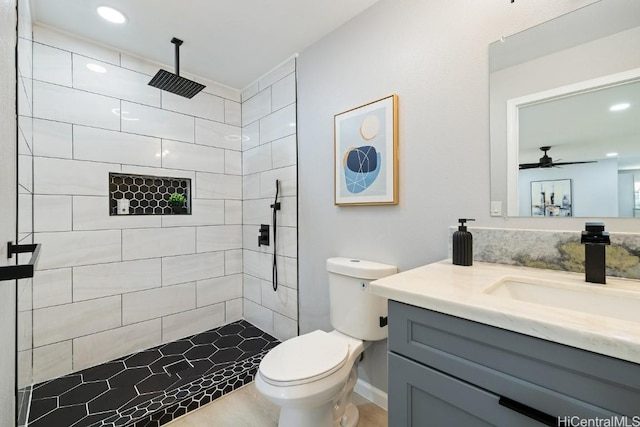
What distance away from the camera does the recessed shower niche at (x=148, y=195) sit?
2.14m

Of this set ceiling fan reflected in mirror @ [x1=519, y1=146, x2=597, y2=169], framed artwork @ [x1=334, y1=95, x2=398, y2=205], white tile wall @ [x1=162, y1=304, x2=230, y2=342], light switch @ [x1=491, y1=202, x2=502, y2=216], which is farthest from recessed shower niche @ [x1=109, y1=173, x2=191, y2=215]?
ceiling fan reflected in mirror @ [x1=519, y1=146, x2=597, y2=169]

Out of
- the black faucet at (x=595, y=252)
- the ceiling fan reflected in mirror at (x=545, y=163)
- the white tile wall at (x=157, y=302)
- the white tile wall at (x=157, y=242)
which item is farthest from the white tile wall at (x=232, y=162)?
the black faucet at (x=595, y=252)

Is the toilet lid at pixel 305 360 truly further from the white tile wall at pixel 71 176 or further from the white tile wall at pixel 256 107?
the white tile wall at pixel 256 107

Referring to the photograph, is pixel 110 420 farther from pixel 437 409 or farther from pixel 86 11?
pixel 86 11

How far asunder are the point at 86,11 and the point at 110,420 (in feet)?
7.66

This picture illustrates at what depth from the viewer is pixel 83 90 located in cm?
195

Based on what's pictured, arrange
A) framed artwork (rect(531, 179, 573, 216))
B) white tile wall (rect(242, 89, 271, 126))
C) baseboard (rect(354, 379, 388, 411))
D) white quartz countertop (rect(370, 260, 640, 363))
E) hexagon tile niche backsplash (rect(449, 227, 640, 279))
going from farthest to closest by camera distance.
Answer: white tile wall (rect(242, 89, 271, 126)), baseboard (rect(354, 379, 388, 411)), framed artwork (rect(531, 179, 573, 216)), hexagon tile niche backsplash (rect(449, 227, 640, 279)), white quartz countertop (rect(370, 260, 640, 363))

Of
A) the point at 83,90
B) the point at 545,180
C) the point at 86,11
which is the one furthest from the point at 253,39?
the point at 545,180

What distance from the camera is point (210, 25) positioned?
6.02 ft

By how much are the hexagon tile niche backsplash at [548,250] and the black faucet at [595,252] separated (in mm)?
106

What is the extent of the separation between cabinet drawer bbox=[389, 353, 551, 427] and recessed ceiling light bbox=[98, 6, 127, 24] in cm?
238

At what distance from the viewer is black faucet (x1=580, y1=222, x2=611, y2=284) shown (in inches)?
36.0

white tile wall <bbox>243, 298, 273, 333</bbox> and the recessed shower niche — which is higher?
the recessed shower niche

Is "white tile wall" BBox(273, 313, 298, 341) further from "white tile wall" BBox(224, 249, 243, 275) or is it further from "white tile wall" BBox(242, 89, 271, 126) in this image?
"white tile wall" BBox(242, 89, 271, 126)
